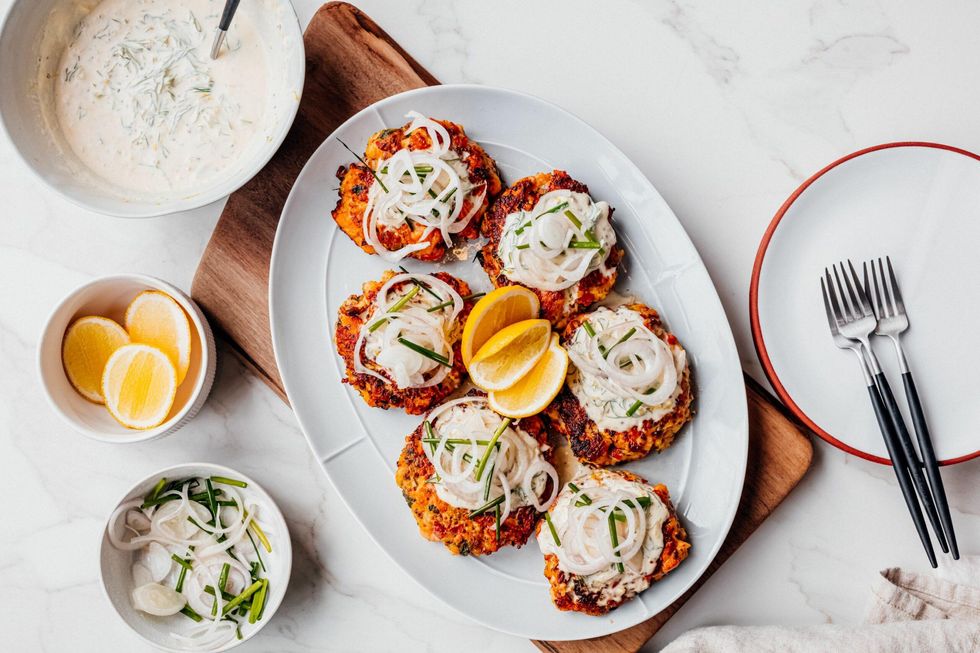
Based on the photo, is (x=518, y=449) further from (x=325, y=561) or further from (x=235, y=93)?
(x=235, y=93)

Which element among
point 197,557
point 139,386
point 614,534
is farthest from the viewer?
point 197,557

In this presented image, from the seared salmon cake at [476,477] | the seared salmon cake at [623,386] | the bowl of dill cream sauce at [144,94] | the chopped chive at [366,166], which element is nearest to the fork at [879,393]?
the seared salmon cake at [623,386]

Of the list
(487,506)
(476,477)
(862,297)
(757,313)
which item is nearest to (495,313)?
(476,477)

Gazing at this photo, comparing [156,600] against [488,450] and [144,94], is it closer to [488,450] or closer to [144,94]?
[488,450]

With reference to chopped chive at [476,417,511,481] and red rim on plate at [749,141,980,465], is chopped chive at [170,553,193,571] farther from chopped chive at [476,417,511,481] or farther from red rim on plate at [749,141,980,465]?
red rim on plate at [749,141,980,465]

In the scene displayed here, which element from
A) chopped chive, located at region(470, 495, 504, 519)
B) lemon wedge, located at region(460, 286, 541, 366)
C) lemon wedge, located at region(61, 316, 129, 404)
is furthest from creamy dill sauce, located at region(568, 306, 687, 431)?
lemon wedge, located at region(61, 316, 129, 404)
